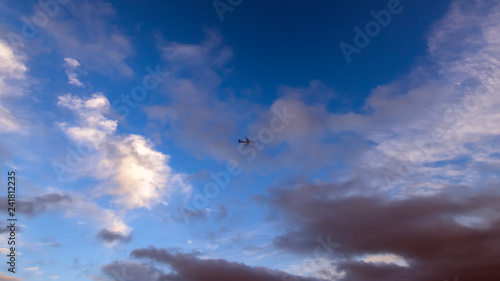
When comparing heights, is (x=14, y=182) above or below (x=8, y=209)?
above

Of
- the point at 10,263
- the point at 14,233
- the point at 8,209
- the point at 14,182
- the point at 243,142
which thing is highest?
the point at 243,142

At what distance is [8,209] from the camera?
88625 mm

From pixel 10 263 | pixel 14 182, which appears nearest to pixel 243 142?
pixel 14 182

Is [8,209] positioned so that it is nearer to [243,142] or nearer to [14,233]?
[14,233]

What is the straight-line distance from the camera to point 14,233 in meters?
91.4

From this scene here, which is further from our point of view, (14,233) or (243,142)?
(243,142)

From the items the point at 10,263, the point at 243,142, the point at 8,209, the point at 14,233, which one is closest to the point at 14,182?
the point at 8,209

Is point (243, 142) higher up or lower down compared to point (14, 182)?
higher up

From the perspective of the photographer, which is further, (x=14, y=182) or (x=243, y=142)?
(x=243, y=142)

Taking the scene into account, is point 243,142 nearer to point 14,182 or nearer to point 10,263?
point 14,182

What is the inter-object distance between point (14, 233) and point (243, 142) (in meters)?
86.8

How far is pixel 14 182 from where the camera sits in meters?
88.6

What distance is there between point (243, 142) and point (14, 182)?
8223cm

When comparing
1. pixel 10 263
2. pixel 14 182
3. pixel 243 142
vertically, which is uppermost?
pixel 243 142
